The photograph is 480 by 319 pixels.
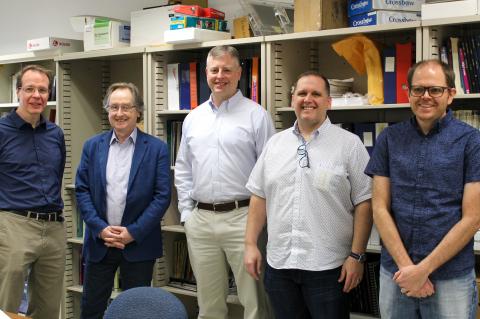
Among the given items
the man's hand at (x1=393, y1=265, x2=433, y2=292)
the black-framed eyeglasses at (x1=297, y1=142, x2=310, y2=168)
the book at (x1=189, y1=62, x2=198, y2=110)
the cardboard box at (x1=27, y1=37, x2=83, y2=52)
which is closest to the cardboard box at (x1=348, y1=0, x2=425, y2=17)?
the black-framed eyeglasses at (x1=297, y1=142, x2=310, y2=168)

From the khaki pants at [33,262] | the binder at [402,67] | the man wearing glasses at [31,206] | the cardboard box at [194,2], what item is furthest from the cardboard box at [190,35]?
the khaki pants at [33,262]

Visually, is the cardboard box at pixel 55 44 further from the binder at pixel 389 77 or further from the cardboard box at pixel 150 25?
the binder at pixel 389 77

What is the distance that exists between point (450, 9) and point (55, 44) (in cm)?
269

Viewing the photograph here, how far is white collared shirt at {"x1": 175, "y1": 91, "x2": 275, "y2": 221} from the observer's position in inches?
125

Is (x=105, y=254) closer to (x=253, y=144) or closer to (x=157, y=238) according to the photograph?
(x=157, y=238)

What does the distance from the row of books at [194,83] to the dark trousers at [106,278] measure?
105 cm

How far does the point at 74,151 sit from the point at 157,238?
1.47 metres

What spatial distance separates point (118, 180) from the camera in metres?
3.21

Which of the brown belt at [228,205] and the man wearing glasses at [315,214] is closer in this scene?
the man wearing glasses at [315,214]

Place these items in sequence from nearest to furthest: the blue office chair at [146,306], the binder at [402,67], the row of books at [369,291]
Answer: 1. the blue office chair at [146,306]
2. the binder at [402,67]
3. the row of books at [369,291]

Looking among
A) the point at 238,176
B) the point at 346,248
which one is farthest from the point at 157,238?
the point at 346,248

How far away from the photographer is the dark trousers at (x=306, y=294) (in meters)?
2.66

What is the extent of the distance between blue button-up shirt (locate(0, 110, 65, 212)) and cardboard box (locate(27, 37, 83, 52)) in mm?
1208

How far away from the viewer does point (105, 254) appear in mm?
3182
